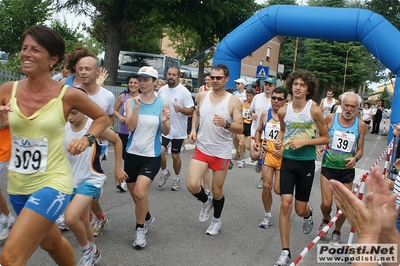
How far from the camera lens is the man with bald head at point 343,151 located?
19.2 ft

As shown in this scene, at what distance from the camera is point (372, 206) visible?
82.5 inches

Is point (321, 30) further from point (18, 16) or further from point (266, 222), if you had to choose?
point (18, 16)

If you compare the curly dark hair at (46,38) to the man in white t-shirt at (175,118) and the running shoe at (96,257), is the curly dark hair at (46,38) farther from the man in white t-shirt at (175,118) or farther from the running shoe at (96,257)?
the man in white t-shirt at (175,118)

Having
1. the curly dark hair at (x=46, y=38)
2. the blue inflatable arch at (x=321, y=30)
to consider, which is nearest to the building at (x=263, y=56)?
the blue inflatable arch at (x=321, y=30)

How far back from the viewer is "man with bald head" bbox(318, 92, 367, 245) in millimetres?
5844

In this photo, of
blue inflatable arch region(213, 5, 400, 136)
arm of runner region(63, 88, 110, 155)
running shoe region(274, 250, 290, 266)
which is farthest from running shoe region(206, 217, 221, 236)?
blue inflatable arch region(213, 5, 400, 136)

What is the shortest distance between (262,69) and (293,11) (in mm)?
7132

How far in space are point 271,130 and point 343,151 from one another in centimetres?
151

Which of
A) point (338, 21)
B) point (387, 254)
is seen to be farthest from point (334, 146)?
point (338, 21)

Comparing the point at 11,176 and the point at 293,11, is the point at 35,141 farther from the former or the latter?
the point at 293,11

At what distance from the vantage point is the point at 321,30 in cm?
1436

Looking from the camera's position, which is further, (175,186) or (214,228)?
(175,186)

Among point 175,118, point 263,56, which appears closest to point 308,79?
point 175,118

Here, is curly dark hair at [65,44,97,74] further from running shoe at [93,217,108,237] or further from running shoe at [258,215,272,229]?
running shoe at [258,215,272,229]
